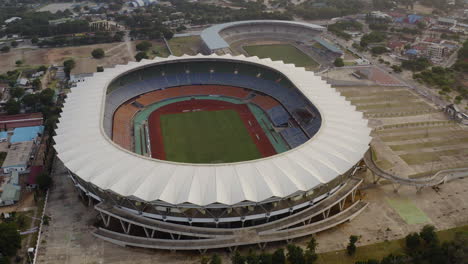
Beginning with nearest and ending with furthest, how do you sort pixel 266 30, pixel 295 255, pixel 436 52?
1. pixel 295 255
2. pixel 436 52
3. pixel 266 30

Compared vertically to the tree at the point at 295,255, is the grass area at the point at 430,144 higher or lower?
higher

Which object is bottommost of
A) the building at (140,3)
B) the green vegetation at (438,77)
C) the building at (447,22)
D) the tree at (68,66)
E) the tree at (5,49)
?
the tree at (5,49)

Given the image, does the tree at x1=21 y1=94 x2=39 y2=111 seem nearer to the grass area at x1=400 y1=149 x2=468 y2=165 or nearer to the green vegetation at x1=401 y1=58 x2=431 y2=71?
the grass area at x1=400 y1=149 x2=468 y2=165

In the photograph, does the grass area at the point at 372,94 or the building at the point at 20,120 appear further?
the grass area at the point at 372,94

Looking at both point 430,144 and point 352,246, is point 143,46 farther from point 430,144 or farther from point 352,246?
point 352,246

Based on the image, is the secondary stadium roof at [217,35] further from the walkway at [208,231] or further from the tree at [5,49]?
the walkway at [208,231]

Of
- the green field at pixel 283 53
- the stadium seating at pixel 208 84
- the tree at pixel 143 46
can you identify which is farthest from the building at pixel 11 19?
the stadium seating at pixel 208 84

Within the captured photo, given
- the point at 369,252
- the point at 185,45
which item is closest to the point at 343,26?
the point at 185,45
